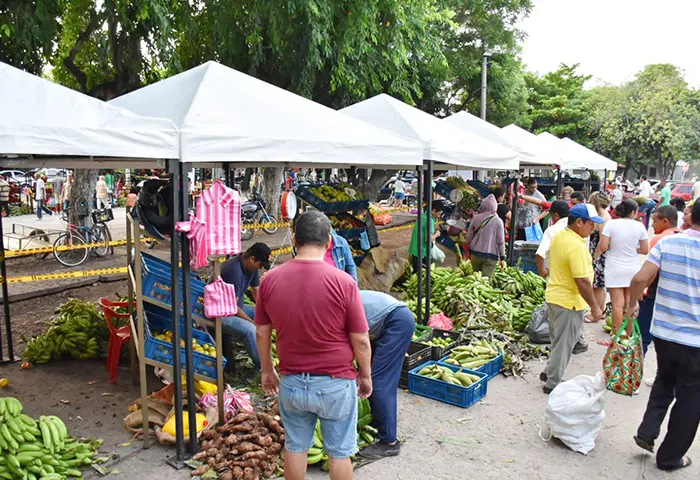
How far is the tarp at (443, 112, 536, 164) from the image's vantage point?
10.9m

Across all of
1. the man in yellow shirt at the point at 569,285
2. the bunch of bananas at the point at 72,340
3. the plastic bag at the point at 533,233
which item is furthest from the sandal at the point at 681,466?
the plastic bag at the point at 533,233

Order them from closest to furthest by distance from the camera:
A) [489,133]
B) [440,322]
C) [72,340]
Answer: [72,340] → [440,322] → [489,133]

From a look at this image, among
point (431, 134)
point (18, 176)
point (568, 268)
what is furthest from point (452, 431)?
point (18, 176)

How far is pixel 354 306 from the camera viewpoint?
2.96m

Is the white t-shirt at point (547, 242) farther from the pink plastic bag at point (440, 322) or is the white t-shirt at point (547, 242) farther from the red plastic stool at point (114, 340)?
Result: the red plastic stool at point (114, 340)

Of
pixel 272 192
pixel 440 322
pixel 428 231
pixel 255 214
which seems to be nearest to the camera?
pixel 440 322

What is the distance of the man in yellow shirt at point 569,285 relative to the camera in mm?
5102

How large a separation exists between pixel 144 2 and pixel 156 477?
743 cm

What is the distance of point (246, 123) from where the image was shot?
4.30 m

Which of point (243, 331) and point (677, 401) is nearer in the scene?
point (677, 401)

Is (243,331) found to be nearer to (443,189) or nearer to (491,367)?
(491,367)

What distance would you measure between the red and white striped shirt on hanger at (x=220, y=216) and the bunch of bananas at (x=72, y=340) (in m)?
2.98

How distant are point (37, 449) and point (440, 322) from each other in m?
4.75

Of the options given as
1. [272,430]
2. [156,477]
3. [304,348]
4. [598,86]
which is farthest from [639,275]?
[598,86]
